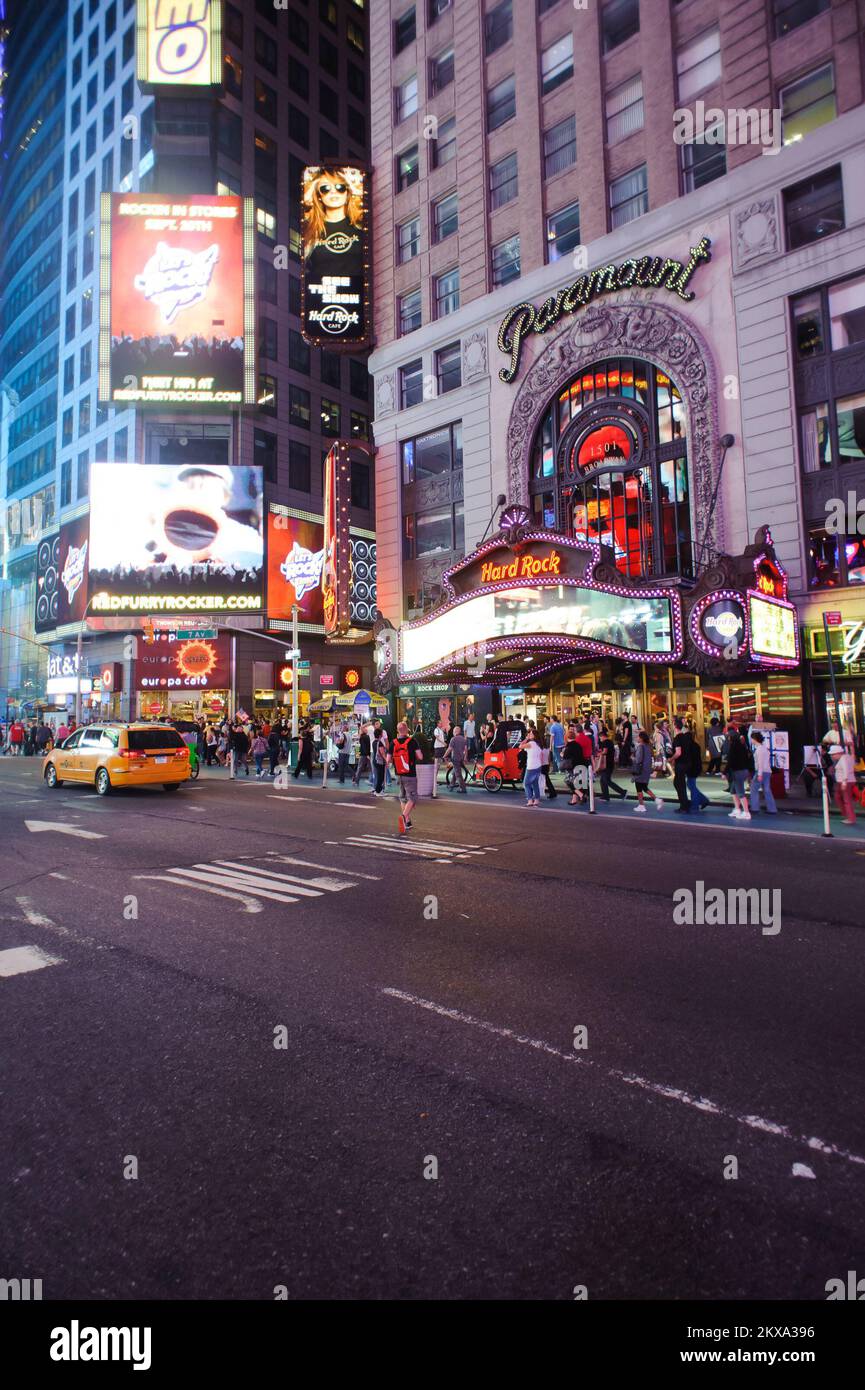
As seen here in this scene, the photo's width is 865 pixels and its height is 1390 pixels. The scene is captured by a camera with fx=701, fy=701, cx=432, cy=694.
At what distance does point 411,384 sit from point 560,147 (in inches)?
424

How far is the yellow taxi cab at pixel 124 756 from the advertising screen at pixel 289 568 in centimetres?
2776

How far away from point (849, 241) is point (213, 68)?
44196 mm

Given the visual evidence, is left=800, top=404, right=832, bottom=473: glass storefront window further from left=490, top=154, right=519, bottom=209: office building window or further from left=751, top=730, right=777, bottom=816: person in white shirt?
left=490, top=154, right=519, bottom=209: office building window

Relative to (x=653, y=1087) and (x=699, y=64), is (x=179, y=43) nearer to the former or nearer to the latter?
(x=699, y=64)

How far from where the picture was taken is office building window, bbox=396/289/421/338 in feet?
109

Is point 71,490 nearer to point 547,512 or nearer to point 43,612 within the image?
point 43,612

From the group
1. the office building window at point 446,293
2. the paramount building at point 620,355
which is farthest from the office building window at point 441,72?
the office building window at point 446,293

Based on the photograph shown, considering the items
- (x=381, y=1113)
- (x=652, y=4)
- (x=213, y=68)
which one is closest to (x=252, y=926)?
(x=381, y=1113)

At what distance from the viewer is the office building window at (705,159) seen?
23.6 meters

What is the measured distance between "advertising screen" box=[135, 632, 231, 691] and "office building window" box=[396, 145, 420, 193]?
91.7ft

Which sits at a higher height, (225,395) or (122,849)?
(225,395)

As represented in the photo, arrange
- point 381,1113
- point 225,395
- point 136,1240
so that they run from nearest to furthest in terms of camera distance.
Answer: point 136,1240 → point 381,1113 → point 225,395

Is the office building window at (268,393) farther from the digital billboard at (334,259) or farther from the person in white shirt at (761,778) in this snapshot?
the person in white shirt at (761,778)

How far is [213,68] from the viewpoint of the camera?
146 feet
